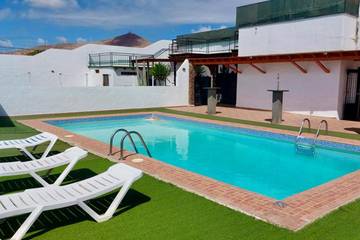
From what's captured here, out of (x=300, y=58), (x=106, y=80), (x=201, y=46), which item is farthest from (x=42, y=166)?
(x=201, y=46)

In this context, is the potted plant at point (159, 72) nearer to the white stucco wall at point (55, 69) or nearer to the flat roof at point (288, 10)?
the white stucco wall at point (55, 69)

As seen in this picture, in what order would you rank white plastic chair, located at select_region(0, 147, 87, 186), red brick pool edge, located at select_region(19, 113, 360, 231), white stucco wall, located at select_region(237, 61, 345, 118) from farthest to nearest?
white stucco wall, located at select_region(237, 61, 345, 118)
white plastic chair, located at select_region(0, 147, 87, 186)
red brick pool edge, located at select_region(19, 113, 360, 231)

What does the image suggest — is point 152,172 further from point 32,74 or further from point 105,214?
point 32,74

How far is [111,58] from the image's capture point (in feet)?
103

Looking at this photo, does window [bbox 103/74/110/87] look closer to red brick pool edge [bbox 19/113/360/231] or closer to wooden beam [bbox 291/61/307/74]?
wooden beam [bbox 291/61/307/74]

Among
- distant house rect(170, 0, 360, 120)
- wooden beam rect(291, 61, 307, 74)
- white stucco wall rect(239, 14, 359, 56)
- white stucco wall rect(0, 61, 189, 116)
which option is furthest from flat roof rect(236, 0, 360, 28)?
white stucco wall rect(0, 61, 189, 116)

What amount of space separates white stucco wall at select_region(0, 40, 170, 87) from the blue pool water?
14.4m

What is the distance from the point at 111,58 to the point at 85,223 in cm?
2860

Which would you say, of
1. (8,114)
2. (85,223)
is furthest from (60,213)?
(8,114)

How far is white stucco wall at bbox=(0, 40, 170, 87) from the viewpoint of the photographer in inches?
1017

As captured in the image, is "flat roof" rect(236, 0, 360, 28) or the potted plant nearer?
"flat roof" rect(236, 0, 360, 28)

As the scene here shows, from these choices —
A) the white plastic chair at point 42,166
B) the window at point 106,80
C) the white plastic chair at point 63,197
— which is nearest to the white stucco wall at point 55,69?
the window at point 106,80

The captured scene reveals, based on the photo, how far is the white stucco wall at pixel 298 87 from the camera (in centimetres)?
1537

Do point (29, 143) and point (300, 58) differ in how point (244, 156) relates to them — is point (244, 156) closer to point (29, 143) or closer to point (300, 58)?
point (29, 143)
